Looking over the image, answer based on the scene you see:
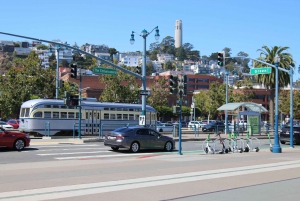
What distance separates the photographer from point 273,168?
16688mm

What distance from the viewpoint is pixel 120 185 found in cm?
1192

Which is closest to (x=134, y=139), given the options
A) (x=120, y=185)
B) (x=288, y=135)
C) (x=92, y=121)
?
(x=120, y=185)

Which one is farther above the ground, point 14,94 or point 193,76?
point 193,76

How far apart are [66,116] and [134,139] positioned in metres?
15.4

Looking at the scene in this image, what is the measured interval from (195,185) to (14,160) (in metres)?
9.79

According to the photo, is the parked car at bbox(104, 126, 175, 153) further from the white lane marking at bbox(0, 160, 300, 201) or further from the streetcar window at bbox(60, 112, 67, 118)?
the streetcar window at bbox(60, 112, 67, 118)

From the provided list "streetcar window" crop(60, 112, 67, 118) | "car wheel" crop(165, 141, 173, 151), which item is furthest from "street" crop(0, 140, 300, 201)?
"streetcar window" crop(60, 112, 67, 118)

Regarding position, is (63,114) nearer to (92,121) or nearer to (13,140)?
(92,121)

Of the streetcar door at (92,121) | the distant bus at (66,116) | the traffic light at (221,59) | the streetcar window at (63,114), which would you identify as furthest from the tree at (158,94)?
the traffic light at (221,59)

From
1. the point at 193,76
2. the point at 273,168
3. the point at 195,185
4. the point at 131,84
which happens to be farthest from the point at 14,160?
the point at 193,76

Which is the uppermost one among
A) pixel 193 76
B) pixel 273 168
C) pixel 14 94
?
pixel 193 76

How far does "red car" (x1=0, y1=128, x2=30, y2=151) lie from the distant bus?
11.3 meters

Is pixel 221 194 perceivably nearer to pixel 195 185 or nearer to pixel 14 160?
pixel 195 185

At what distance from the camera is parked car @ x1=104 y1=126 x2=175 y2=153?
23297 millimetres
